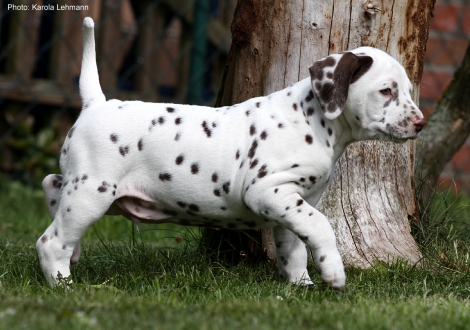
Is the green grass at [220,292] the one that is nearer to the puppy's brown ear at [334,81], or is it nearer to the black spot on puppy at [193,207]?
the black spot on puppy at [193,207]

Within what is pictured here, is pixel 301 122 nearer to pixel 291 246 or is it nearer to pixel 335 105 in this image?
pixel 335 105

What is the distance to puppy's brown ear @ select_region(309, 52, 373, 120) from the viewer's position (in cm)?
381

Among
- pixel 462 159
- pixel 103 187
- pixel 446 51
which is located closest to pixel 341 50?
pixel 103 187

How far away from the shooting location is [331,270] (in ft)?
12.3

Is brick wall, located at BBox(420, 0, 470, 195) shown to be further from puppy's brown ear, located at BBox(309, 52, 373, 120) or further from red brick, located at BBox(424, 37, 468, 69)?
puppy's brown ear, located at BBox(309, 52, 373, 120)

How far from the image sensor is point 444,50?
939cm

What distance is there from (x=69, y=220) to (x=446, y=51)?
671 centimetres

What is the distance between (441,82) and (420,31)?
16.5 ft

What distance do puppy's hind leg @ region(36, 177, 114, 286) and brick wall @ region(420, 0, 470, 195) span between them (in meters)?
6.17

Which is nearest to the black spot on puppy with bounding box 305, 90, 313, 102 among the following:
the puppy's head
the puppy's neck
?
the puppy's neck

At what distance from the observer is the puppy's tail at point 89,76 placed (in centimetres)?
416

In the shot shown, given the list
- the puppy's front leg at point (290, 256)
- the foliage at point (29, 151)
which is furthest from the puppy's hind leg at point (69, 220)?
the foliage at point (29, 151)

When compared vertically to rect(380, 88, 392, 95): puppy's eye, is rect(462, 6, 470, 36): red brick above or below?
above

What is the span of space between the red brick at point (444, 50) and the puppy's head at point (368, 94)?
224 inches
